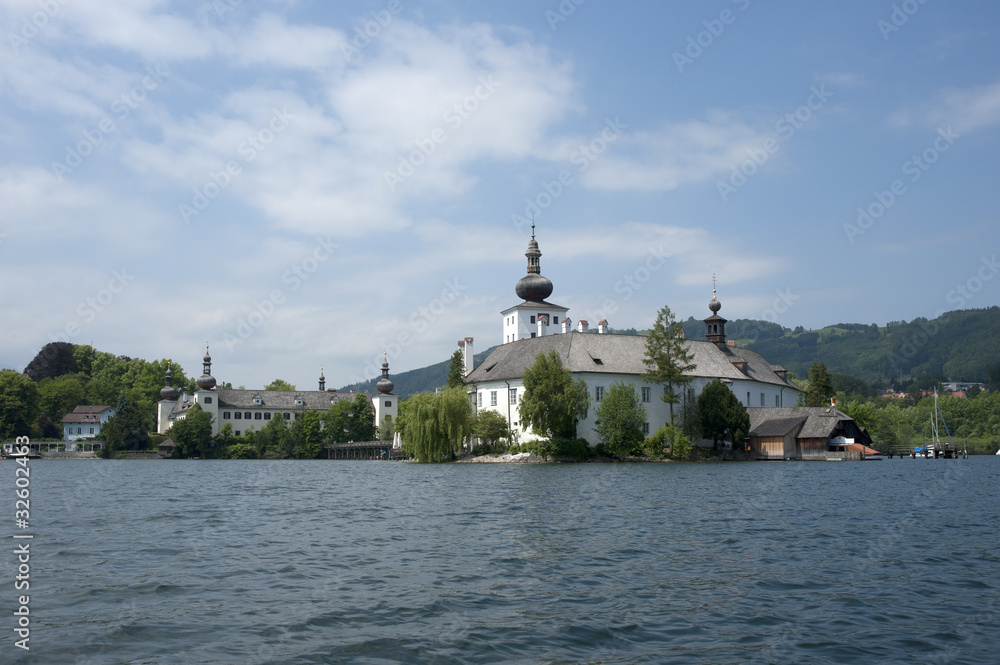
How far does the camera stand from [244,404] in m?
111

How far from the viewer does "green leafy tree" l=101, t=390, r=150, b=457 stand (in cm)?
9756

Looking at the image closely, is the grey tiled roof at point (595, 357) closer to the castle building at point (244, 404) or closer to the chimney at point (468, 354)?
the chimney at point (468, 354)

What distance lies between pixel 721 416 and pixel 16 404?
82.9 metres

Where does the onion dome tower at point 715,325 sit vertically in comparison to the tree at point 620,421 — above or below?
above

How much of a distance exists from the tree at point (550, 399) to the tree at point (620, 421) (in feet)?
7.03

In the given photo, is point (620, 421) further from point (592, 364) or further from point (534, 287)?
point (534, 287)

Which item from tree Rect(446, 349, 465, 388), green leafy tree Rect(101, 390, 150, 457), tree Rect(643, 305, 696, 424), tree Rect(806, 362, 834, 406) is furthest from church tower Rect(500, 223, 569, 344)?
green leafy tree Rect(101, 390, 150, 457)

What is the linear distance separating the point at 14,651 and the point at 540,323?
70615 millimetres

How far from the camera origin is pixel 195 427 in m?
98.1

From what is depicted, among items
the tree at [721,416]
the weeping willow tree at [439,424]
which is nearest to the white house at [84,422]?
the weeping willow tree at [439,424]

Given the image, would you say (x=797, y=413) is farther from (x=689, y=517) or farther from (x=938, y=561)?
(x=938, y=561)

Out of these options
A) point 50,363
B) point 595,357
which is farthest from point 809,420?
point 50,363

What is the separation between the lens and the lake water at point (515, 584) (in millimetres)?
A: 8703

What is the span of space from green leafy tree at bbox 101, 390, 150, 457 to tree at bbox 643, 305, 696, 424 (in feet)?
217
